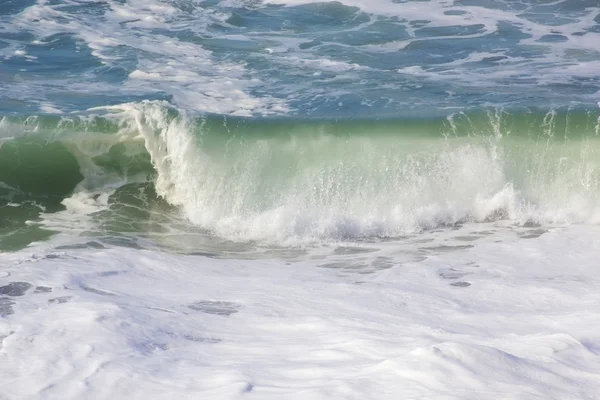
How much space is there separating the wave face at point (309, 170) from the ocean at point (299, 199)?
28mm

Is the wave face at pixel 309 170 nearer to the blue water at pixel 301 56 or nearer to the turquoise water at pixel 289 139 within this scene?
the turquoise water at pixel 289 139

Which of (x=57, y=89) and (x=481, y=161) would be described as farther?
(x=57, y=89)

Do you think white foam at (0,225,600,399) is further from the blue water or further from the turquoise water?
the blue water

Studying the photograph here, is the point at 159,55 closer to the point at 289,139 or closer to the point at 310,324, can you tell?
the point at 289,139

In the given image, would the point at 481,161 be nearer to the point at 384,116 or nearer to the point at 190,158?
the point at 384,116

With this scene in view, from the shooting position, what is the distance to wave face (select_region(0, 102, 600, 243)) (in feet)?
34.1

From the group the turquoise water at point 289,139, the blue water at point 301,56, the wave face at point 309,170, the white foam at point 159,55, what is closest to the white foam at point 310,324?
the wave face at point 309,170

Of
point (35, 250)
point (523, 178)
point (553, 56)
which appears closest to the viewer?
point (35, 250)

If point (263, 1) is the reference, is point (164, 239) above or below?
below

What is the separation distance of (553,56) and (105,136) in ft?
23.2

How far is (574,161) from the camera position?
36.2 ft

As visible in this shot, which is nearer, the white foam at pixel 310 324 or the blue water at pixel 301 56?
the white foam at pixel 310 324

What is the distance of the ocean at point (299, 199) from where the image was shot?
562 cm

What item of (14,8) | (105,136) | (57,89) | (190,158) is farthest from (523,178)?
(14,8)
